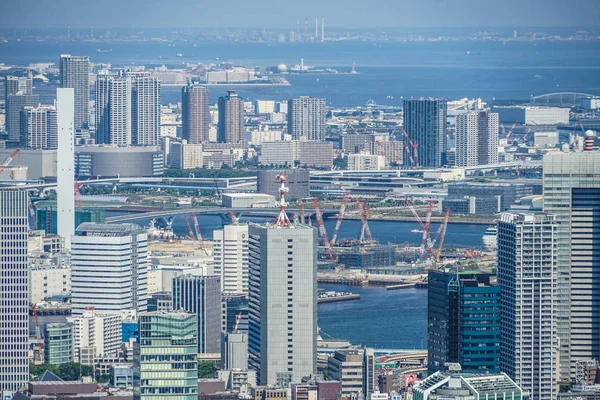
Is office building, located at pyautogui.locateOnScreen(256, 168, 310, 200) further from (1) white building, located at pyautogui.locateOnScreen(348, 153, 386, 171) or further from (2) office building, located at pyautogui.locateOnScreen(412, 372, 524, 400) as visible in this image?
(2) office building, located at pyautogui.locateOnScreen(412, 372, 524, 400)

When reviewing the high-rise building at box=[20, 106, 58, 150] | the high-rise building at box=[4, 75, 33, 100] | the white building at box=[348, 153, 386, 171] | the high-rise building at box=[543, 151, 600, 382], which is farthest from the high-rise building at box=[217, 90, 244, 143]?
the high-rise building at box=[543, 151, 600, 382]

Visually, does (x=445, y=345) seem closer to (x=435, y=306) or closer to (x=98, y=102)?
(x=435, y=306)

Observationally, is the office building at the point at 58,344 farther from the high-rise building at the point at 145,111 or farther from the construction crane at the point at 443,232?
the high-rise building at the point at 145,111

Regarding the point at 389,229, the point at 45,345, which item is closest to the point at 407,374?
the point at 45,345

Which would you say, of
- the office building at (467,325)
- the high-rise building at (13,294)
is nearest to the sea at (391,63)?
the high-rise building at (13,294)

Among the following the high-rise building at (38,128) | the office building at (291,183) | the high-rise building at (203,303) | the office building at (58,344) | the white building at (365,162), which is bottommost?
the office building at (58,344)

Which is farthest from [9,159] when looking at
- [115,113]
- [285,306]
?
[285,306]
